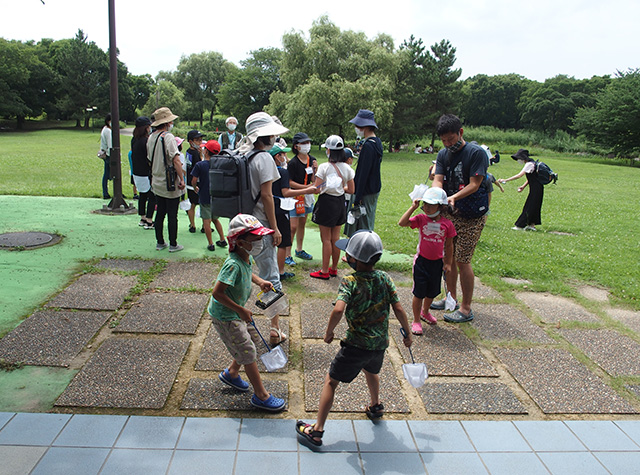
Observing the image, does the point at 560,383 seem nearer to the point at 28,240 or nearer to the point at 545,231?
the point at 545,231

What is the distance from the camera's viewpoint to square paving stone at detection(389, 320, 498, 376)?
13.1ft

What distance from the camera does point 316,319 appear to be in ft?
15.7

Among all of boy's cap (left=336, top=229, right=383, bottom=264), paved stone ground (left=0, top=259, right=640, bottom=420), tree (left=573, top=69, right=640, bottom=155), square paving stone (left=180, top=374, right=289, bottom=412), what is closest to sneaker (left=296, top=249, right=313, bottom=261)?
paved stone ground (left=0, top=259, right=640, bottom=420)

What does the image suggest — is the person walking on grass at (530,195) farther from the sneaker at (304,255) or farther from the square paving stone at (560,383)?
the square paving stone at (560,383)

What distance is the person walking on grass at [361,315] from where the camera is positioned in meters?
2.84

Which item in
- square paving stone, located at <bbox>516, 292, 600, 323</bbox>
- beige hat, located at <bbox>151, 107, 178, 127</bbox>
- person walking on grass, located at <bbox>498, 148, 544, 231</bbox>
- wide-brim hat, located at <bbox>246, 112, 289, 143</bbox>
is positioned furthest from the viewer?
person walking on grass, located at <bbox>498, 148, 544, 231</bbox>

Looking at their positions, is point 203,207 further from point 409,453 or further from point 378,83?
point 378,83

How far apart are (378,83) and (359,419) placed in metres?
34.6

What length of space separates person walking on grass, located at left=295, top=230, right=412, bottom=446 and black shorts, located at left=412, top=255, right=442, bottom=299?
1.55 metres

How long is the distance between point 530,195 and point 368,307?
8145 mm

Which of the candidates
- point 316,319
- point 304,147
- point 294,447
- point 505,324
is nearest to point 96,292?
point 316,319

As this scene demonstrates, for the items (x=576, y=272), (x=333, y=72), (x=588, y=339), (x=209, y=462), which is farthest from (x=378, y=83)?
(x=209, y=462)

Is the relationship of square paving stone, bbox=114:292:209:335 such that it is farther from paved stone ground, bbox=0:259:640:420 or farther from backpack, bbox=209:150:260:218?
backpack, bbox=209:150:260:218

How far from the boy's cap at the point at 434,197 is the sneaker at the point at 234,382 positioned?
226cm
